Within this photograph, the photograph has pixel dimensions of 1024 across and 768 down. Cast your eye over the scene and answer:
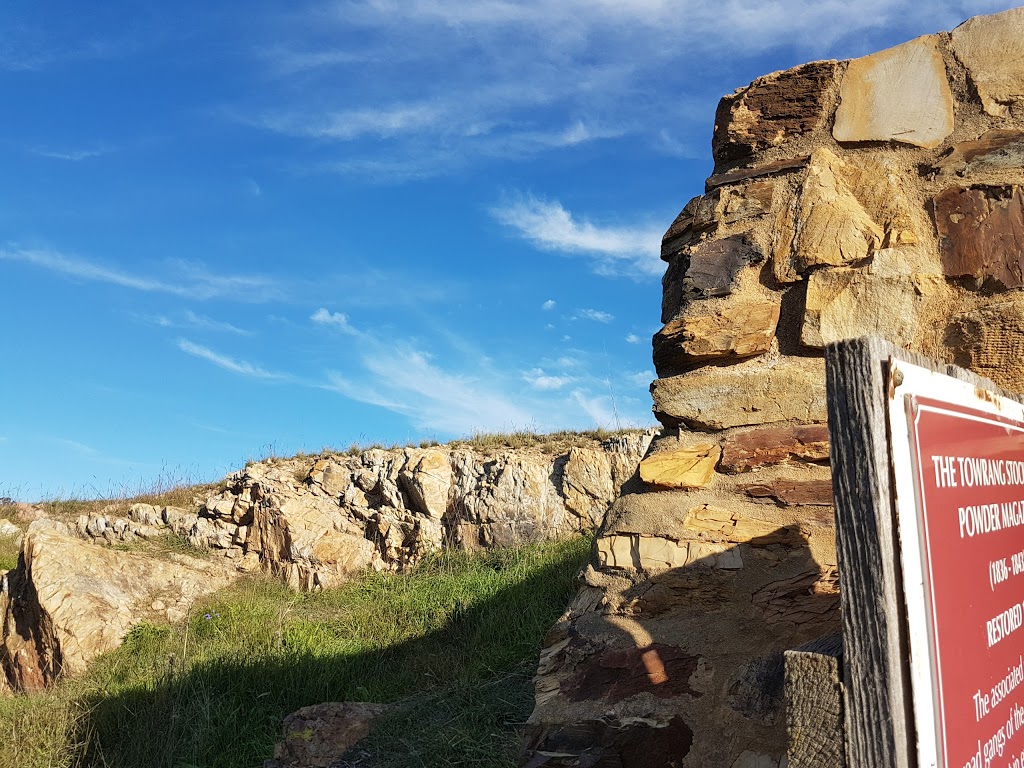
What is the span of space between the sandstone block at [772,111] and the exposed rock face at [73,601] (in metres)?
6.00

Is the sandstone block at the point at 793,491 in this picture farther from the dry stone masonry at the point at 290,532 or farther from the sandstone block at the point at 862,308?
the dry stone masonry at the point at 290,532

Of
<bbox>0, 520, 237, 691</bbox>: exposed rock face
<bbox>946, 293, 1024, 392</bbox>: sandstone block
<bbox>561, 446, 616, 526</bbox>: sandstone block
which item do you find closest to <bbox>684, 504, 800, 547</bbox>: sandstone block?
<bbox>946, 293, 1024, 392</bbox>: sandstone block

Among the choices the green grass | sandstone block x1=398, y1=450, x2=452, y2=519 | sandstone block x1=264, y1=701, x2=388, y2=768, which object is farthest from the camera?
sandstone block x1=398, y1=450, x2=452, y2=519

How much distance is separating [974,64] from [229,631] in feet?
19.7

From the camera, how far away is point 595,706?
207 cm

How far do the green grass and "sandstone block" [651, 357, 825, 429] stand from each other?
5.54ft

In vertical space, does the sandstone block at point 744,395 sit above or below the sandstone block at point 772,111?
below

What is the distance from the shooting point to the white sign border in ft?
3.32

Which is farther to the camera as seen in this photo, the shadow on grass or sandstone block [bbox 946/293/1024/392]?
the shadow on grass

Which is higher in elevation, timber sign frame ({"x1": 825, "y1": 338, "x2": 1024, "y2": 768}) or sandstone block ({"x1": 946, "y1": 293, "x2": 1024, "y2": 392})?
sandstone block ({"x1": 946, "y1": 293, "x2": 1024, "y2": 392})

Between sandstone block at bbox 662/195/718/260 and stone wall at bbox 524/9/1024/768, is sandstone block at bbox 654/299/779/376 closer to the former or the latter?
stone wall at bbox 524/9/1024/768

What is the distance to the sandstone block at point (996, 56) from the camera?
2.42 m

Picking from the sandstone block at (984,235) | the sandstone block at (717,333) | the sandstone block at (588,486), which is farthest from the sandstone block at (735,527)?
the sandstone block at (588,486)

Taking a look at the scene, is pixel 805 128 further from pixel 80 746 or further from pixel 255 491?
pixel 255 491
